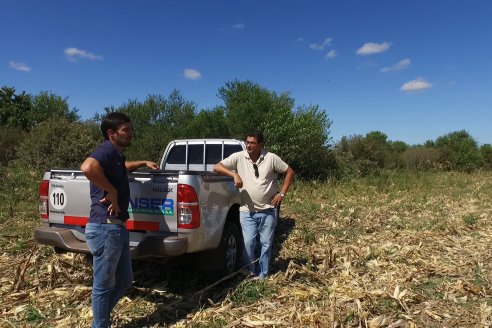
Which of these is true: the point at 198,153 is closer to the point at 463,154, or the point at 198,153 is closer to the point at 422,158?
the point at 422,158

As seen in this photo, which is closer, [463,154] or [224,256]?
[224,256]

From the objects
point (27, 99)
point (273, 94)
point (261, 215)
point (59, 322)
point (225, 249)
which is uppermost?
point (27, 99)

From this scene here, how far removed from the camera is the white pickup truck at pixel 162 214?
180 inches

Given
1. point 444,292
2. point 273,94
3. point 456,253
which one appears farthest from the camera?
point 273,94

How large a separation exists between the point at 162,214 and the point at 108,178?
1.01 metres

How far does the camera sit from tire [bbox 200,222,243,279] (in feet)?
17.2

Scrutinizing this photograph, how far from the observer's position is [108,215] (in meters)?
3.77

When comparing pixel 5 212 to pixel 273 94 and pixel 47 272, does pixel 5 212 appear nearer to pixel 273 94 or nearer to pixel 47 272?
pixel 47 272

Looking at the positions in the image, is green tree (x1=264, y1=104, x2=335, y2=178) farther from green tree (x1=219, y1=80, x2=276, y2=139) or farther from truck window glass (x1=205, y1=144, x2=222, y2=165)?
truck window glass (x1=205, y1=144, x2=222, y2=165)

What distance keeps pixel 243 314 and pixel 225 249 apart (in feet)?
3.35

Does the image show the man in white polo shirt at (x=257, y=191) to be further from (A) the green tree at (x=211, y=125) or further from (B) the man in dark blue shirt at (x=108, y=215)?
(A) the green tree at (x=211, y=125)

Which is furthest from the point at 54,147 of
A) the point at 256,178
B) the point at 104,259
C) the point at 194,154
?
the point at 104,259

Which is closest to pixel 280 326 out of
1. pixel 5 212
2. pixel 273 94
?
pixel 5 212

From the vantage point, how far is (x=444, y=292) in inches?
199
